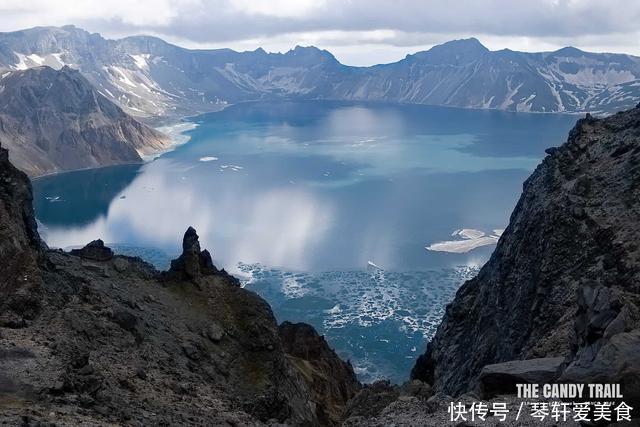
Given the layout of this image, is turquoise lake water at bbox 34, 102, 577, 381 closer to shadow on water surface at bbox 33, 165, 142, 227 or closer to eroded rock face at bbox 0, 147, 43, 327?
shadow on water surface at bbox 33, 165, 142, 227

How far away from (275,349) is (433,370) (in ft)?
50.6

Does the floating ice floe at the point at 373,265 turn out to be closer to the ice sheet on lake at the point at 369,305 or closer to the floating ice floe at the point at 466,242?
the ice sheet on lake at the point at 369,305

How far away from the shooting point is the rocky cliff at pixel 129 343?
19766 millimetres

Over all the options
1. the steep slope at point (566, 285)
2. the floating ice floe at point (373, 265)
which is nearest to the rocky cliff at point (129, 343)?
the steep slope at point (566, 285)

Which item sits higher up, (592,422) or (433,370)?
(592,422)

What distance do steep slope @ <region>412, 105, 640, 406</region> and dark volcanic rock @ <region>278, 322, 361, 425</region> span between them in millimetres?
7183

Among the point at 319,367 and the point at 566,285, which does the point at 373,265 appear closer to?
the point at 319,367

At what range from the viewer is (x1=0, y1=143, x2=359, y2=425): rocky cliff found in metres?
19.8

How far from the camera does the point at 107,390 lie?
21859 millimetres

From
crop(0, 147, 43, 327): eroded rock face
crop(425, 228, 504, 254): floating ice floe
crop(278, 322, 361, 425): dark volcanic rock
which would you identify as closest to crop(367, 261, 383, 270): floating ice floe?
crop(425, 228, 504, 254): floating ice floe

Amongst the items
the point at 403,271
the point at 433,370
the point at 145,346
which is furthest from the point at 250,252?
the point at 145,346

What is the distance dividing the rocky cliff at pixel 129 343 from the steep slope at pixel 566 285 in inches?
445

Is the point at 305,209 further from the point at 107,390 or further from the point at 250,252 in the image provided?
the point at 107,390

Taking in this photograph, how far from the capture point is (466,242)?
4978 inches
